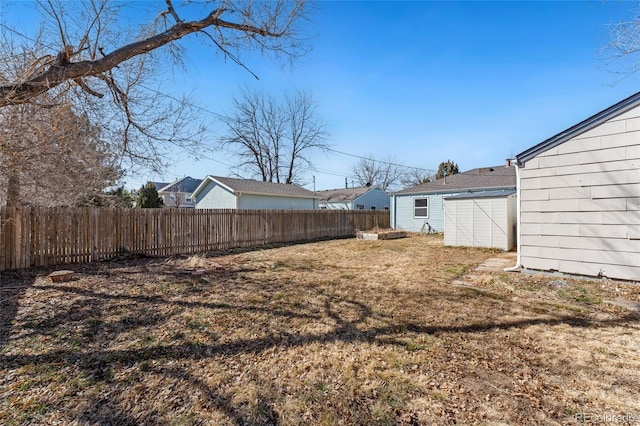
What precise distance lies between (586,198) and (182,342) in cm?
702

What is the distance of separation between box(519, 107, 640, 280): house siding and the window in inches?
408

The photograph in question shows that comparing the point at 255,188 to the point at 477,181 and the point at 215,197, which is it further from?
the point at 477,181

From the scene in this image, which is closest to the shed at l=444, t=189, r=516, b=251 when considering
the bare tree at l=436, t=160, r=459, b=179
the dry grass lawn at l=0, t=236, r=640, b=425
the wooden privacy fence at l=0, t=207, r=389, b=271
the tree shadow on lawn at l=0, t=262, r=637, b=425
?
the dry grass lawn at l=0, t=236, r=640, b=425

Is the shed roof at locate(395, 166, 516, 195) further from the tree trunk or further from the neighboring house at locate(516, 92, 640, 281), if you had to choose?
the tree trunk

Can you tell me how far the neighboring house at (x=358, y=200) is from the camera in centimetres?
2503

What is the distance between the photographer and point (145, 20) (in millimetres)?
5355

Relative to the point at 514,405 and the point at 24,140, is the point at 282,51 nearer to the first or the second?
the point at 24,140

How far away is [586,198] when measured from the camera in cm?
542

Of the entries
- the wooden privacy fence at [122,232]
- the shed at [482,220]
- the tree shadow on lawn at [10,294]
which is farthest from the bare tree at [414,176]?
the tree shadow on lawn at [10,294]

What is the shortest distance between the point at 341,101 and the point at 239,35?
24.8ft

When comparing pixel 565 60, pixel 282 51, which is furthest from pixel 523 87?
pixel 282 51

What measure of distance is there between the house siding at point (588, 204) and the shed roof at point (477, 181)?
28.4 ft

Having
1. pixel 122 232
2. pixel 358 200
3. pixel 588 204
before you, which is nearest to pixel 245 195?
pixel 122 232

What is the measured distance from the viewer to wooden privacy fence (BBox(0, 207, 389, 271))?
6238 millimetres
